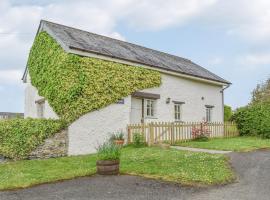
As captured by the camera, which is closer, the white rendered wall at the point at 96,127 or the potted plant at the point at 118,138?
the white rendered wall at the point at 96,127

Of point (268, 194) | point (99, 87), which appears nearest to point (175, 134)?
point (99, 87)

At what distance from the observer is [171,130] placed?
68.9ft

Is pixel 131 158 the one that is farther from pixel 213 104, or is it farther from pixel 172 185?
pixel 213 104

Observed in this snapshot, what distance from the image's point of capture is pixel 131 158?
14.4 metres

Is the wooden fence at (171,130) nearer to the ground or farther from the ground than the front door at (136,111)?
nearer to the ground

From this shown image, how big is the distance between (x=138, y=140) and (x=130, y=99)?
7.68 ft

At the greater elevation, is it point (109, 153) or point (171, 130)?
point (171, 130)

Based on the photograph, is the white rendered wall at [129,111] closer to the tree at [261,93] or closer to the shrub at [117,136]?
the shrub at [117,136]

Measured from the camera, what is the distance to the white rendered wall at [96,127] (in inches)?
682

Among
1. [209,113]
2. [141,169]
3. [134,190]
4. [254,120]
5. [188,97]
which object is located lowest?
[134,190]

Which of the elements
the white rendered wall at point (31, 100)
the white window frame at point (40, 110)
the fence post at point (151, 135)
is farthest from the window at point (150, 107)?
the white window frame at point (40, 110)

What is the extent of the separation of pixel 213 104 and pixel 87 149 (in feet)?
42.6

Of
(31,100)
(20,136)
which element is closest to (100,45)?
(31,100)

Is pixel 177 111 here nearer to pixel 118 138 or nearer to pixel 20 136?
pixel 118 138
